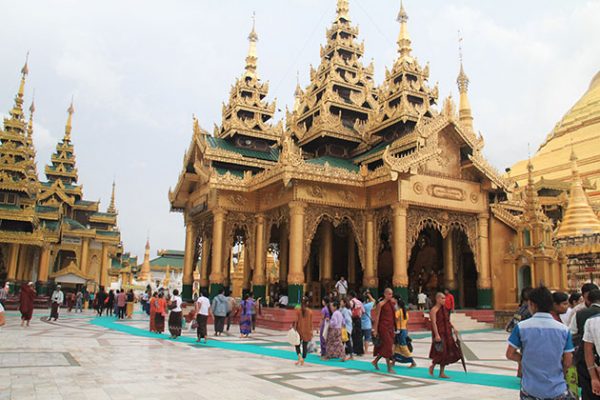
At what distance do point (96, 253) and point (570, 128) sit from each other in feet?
132

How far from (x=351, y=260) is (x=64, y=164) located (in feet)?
115

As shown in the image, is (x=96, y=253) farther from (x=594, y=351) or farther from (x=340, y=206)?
(x=594, y=351)

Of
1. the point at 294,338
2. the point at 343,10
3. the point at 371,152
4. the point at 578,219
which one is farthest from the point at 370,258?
the point at 343,10

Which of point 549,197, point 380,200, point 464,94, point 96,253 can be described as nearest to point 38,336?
point 380,200

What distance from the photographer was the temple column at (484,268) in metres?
19.8

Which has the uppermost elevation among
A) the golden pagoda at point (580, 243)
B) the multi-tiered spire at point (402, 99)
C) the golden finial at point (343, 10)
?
the golden finial at point (343, 10)

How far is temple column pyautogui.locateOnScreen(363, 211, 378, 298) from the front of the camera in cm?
1956

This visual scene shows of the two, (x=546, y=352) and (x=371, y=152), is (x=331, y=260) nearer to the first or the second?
(x=371, y=152)

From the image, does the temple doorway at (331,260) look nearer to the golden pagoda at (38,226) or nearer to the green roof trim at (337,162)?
the green roof trim at (337,162)

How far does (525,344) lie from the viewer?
13.0ft

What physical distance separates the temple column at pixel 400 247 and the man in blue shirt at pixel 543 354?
47.4 feet

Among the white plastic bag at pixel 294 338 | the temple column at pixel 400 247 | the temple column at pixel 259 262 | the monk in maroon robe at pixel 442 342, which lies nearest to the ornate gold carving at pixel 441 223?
the temple column at pixel 400 247

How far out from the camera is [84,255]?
40.4 metres

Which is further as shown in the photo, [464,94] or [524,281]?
[464,94]
